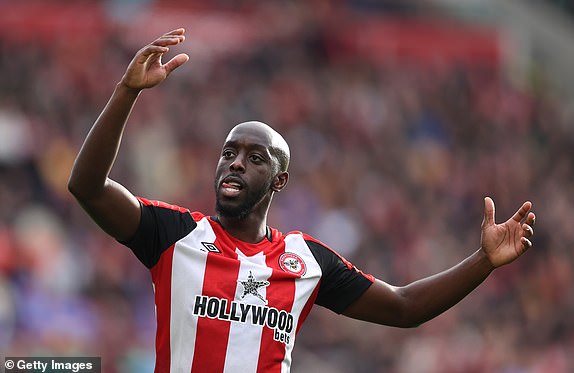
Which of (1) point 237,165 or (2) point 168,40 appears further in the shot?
(1) point 237,165

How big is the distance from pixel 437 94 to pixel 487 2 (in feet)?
15.7

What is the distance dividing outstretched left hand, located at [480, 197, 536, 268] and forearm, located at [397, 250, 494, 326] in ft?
0.18

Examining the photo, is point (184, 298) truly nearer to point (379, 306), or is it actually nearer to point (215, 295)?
point (215, 295)

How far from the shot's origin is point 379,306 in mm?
5562

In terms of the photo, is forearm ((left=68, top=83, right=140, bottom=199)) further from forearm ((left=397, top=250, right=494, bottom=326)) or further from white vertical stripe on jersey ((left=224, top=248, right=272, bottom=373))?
forearm ((left=397, top=250, right=494, bottom=326))

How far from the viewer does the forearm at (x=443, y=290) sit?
18.0 ft

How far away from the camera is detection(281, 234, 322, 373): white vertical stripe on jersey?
5.26 metres

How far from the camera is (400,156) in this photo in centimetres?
1636

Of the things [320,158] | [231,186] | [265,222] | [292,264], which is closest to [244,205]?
[231,186]

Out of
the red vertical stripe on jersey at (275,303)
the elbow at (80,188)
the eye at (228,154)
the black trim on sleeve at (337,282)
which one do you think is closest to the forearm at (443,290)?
the black trim on sleeve at (337,282)

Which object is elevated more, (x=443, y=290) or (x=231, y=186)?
(x=231, y=186)

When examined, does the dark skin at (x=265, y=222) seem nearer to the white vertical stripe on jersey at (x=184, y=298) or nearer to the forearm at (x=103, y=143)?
the forearm at (x=103, y=143)

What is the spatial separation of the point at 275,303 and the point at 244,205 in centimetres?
50

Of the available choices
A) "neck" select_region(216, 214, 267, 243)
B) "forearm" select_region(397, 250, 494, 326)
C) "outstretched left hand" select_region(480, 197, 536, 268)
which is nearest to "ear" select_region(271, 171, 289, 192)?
"neck" select_region(216, 214, 267, 243)
